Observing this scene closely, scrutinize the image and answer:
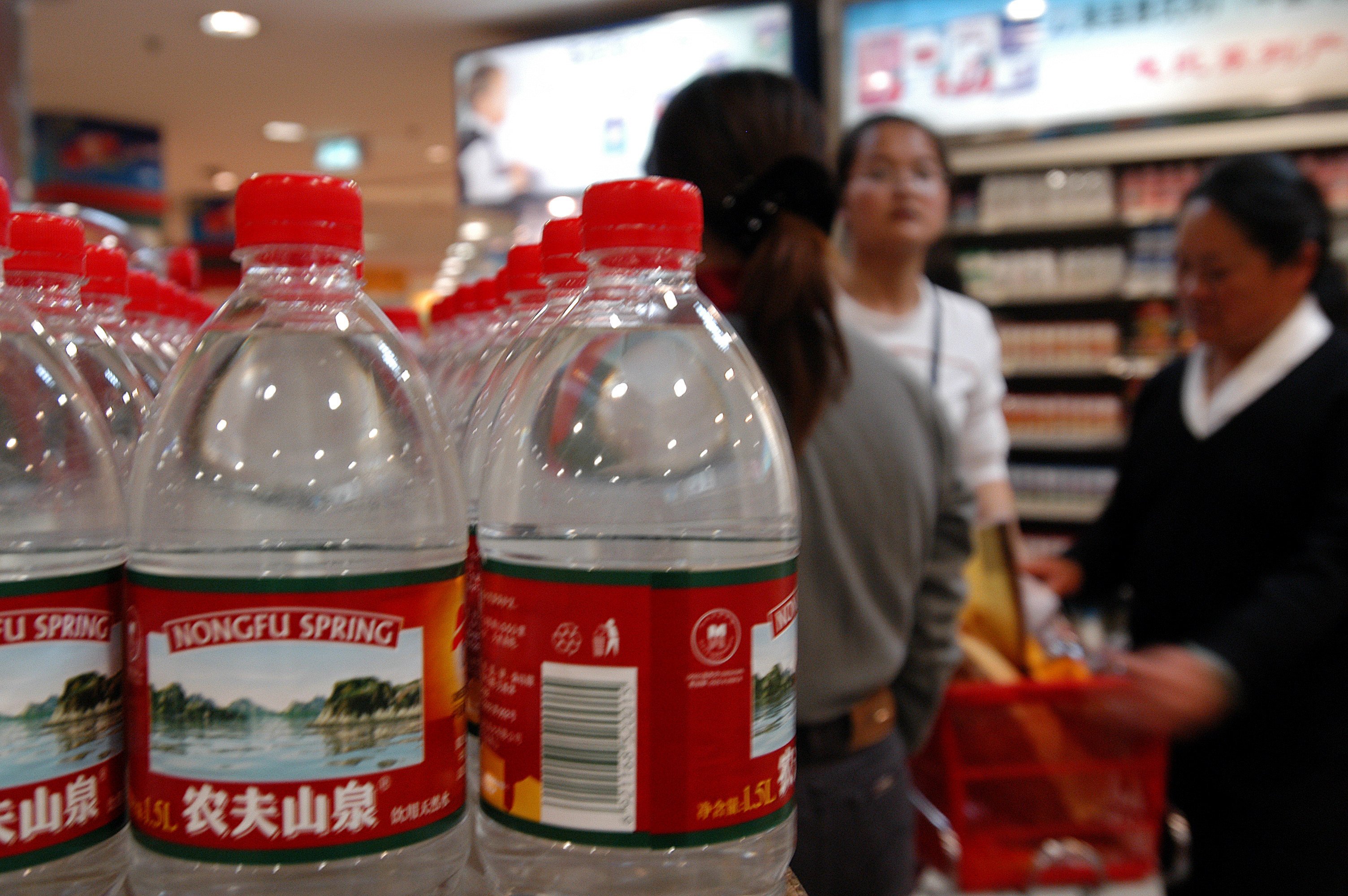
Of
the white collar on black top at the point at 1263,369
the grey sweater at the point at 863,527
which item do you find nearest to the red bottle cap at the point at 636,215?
the grey sweater at the point at 863,527

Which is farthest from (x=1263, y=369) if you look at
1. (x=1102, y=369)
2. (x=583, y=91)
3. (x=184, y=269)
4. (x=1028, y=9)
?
(x=583, y=91)

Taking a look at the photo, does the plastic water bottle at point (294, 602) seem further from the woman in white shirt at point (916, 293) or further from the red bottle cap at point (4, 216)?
the woman in white shirt at point (916, 293)

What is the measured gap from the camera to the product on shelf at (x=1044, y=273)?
459 centimetres

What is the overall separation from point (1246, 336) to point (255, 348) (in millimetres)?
2368

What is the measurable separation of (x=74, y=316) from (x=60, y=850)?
398mm

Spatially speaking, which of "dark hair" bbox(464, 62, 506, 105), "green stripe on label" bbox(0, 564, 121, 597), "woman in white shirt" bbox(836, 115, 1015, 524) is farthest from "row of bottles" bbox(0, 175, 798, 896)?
"dark hair" bbox(464, 62, 506, 105)

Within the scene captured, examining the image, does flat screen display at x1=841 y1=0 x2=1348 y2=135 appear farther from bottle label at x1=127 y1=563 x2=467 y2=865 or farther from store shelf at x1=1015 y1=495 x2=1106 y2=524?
bottle label at x1=127 y1=563 x2=467 y2=865

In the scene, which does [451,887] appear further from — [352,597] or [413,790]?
[352,597]

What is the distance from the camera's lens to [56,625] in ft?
1.86

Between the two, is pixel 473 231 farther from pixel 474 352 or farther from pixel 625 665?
pixel 625 665

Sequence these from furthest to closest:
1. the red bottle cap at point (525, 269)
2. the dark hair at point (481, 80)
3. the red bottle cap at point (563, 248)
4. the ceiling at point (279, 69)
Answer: the ceiling at point (279, 69) < the dark hair at point (481, 80) < the red bottle cap at point (525, 269) < the red bottle cap at point (563, 248)

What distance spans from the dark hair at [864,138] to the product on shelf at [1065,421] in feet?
7.38

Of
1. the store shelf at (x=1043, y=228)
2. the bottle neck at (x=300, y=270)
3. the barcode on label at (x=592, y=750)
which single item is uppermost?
the store shelf at (x=1043, y=228)

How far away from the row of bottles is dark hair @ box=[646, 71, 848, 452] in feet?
2.37
